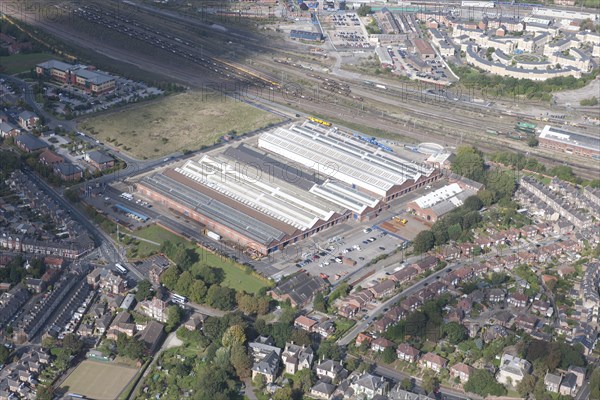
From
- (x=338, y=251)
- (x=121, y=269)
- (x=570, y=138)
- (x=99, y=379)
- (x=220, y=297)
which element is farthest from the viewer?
(x=570, y=138)

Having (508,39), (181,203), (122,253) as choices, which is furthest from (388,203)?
(508,39)

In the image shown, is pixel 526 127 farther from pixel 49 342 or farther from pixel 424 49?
pixel 49 342

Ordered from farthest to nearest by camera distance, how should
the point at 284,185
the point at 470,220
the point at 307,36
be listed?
the point at 307,36 < the point at 284,185 < the point at 470,220

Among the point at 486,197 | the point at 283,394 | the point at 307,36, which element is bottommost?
the point at 283,394

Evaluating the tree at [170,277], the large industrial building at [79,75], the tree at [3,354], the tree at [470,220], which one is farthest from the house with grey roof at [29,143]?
the tree at [470,220]

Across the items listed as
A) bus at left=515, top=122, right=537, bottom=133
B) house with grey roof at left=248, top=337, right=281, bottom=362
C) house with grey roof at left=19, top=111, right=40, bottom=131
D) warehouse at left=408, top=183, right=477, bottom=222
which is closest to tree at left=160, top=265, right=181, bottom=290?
house with grey roof at left=248, top=337, right=281, bottom=362

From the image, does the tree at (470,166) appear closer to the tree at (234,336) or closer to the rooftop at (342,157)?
the rooftop at (342,157)

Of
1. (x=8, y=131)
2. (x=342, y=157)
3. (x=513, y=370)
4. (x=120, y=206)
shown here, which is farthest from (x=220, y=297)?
(x=8, y=131)

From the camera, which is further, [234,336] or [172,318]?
[172,318]
